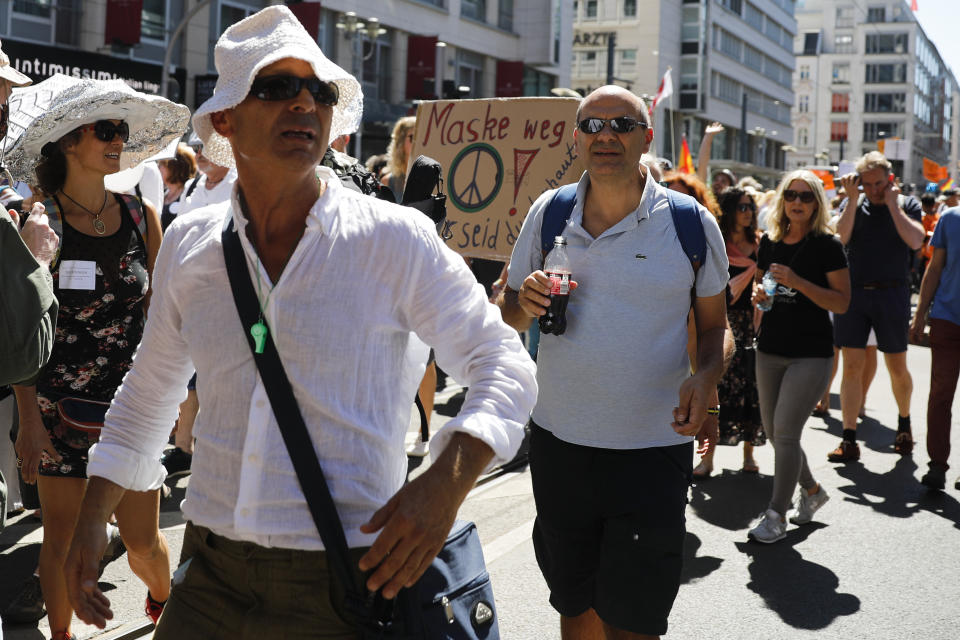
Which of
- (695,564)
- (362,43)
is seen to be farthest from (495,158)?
(362,43)

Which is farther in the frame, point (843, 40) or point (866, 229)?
point (843, 40)

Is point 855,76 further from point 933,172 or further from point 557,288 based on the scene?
point 557,288

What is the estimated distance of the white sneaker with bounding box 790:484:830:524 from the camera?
622 centimetres

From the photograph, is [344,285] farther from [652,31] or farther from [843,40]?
[843,40]

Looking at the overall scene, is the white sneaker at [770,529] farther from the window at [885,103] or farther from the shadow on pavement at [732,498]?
the window at [885,103]

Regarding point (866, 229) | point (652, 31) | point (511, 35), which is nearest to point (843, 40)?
point (652, 31)

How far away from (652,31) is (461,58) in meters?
32.8

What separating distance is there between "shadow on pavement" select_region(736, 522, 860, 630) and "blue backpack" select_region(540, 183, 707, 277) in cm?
209

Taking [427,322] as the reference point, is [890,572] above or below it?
below

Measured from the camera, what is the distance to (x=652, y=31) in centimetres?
6756

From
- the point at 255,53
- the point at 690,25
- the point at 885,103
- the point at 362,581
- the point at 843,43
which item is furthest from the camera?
the point at 843,43

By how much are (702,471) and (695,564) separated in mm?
1794

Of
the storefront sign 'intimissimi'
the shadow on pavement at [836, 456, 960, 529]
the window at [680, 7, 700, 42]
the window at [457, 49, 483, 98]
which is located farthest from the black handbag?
the window at [680, 7, 700, 42]

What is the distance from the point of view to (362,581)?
204 cm
